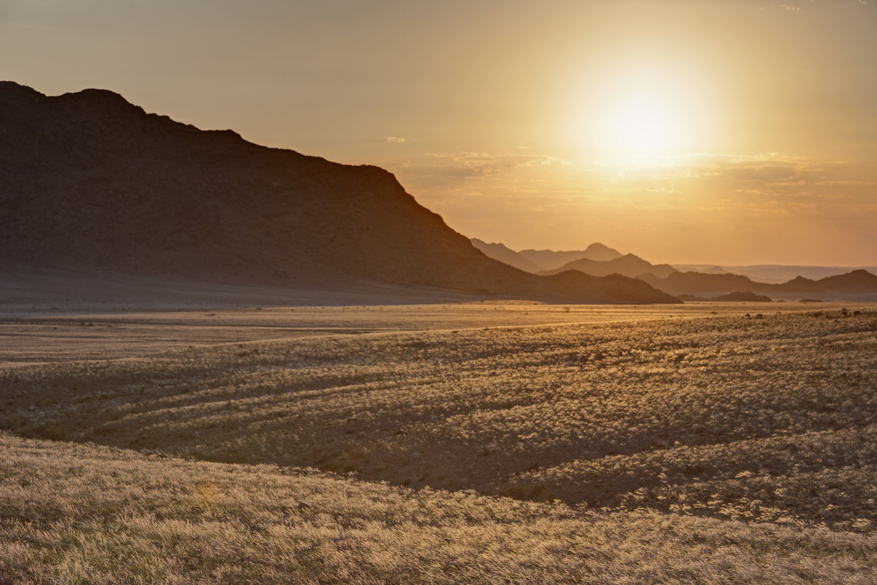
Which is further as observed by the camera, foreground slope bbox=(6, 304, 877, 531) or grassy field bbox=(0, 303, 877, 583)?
foreground slope bbox=(6, 304, 877, 531)

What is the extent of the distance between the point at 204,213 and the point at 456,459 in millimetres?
138788

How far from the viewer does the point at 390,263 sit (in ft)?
516

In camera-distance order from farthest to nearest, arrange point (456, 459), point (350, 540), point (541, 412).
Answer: point (541, 412), point (456, 459), point (350, 540)

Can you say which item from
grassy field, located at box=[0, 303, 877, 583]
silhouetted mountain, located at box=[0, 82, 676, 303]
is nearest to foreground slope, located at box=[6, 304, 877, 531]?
grassy field, located at box=[0, 303, 877, 583]

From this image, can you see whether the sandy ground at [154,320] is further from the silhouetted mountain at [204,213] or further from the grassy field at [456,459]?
the silhouetted mountain at [204,213]

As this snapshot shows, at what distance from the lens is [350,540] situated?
8523 millimetres

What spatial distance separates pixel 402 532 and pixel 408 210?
175223 millimetres

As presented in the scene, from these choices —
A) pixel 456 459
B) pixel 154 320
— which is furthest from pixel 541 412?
pixel 154 320

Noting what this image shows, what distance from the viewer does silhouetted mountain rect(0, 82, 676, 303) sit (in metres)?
126

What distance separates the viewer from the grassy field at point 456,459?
316 inches

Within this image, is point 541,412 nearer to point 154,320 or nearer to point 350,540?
point 350,540

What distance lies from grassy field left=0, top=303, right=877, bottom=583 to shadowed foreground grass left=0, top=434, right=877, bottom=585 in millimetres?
45

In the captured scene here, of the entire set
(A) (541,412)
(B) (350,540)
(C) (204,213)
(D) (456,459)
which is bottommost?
(D) (456,459)

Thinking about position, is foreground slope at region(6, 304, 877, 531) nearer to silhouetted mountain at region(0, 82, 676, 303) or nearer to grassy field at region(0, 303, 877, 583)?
grassy field at region(0, 303, 877, 583)
